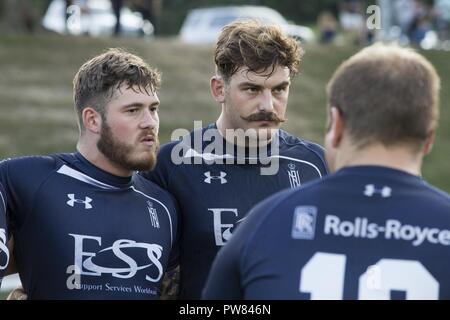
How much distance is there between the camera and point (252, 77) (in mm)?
5051

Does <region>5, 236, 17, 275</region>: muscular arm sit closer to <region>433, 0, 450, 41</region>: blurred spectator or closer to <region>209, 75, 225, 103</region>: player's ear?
<region>209, 75, 225, 103</region>: player's ear

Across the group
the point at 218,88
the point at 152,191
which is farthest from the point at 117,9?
the point at 152,191

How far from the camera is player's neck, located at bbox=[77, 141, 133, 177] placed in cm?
479

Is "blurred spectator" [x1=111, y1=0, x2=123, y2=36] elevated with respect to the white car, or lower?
lower

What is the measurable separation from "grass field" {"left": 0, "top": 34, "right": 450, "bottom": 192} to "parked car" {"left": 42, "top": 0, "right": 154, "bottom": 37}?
4.84 feet

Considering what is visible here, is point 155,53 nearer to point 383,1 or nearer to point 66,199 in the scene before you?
point 383,1

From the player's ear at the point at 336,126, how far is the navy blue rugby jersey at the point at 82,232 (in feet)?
5.91

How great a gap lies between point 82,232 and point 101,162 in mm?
405

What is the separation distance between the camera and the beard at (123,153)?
4.72 metres

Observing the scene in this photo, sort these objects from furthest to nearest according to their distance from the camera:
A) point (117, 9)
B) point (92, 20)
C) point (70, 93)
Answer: point (92, 20) → point (117, 9) → point (70, 93)

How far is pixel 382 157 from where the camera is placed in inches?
116

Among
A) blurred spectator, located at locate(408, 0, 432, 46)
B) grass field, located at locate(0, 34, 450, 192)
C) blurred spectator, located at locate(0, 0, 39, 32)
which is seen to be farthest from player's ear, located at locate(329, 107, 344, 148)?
blurred spectator, located at locate(408, 0, 432, 46)

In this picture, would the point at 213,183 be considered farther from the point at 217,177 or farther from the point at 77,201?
the point at 77,201

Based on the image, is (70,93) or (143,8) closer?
(70,93)
